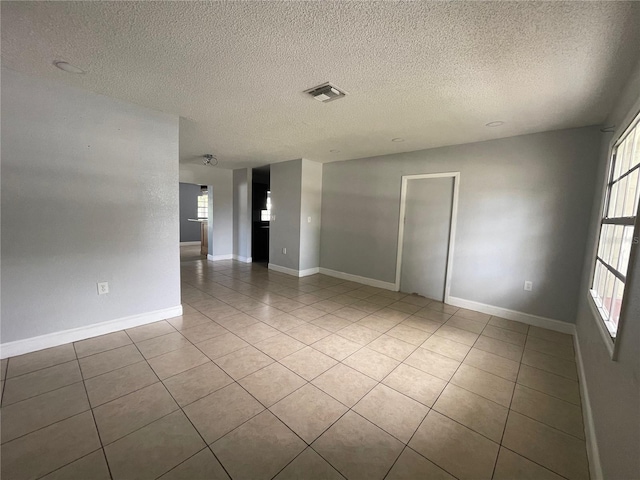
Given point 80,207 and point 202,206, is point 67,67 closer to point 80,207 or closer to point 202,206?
point 80,207

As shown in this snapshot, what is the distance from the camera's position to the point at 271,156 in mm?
4910

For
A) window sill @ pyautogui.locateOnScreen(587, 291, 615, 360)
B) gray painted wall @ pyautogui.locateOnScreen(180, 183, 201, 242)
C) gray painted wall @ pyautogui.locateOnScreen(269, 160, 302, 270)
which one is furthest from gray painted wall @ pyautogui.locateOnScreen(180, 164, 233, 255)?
window sill @ pyautogui.locateOnScreen(587, 291, 615, 360)

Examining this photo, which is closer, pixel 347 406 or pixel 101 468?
pixel 101 468

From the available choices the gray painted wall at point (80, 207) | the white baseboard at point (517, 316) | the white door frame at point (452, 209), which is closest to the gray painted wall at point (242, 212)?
the gray painted wall at point (80, 207)

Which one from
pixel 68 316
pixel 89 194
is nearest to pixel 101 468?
pixel 68 316

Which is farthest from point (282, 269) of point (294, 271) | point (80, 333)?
point (80, 333)

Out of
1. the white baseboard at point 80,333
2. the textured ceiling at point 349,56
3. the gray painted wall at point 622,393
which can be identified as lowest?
the white baseboard at point 80,333

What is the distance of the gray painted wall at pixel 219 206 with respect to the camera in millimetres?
6289

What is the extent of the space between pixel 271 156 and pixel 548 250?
4.53m

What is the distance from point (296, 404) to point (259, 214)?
5.79 meters

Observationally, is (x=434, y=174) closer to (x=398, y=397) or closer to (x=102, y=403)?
(x=398, y=397)

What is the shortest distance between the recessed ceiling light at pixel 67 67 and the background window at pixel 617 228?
3.76m

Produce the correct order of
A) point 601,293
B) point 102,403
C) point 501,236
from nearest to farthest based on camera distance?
point 102,403, point 601,293, point 501,236

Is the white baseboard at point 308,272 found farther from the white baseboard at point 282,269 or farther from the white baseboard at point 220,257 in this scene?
the white baseboard at point 220,257
